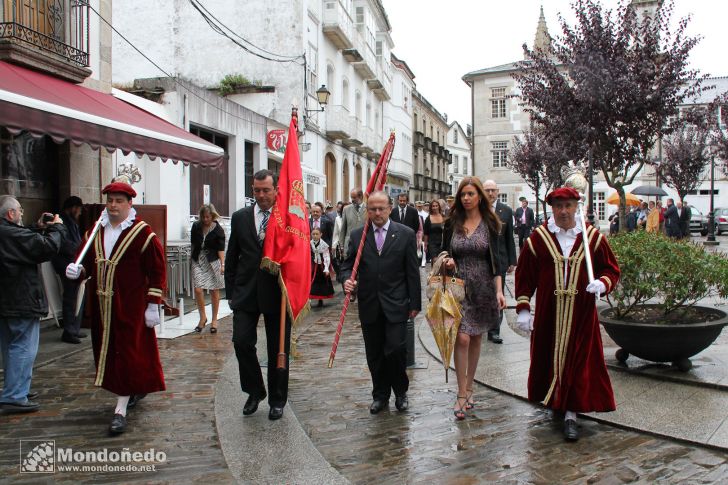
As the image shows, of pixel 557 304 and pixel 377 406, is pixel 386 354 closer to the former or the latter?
pixel 377 406

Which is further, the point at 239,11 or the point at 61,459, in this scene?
the point at 239,11

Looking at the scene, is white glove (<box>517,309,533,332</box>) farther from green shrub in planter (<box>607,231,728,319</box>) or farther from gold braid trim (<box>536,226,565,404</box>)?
green shrub in planter (<box>607,231,728,319</box>)

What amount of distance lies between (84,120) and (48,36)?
266 centimetres

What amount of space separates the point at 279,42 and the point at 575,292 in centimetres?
2112

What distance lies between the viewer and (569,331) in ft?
15.3

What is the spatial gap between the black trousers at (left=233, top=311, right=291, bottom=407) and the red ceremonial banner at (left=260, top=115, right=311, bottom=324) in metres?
0.22

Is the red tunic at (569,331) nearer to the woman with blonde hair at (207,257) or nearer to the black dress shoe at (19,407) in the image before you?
the black dress shoe at (19,407)

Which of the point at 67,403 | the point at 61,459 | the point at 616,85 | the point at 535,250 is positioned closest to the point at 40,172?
the point at 67,403

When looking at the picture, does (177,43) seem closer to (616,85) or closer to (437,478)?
(616,85)

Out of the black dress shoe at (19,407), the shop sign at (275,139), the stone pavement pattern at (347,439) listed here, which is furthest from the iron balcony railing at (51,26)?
the shop sign at (275,139)

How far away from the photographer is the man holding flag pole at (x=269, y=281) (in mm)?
4988

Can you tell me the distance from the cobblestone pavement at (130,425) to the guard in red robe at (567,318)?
230 centimetres

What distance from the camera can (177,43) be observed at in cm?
2436

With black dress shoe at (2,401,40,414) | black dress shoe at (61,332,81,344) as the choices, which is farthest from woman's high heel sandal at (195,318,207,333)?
black dress shoe at (2,401,40,414)
